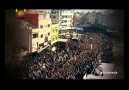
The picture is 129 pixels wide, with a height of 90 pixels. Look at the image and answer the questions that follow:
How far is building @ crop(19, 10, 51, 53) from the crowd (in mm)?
132

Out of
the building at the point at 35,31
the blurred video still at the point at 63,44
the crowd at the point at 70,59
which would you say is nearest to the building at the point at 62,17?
the blurred video still at the point at 63,44

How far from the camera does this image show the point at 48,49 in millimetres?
4520

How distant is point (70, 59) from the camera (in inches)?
179

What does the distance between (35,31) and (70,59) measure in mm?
722

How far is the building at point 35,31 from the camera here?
177 inches

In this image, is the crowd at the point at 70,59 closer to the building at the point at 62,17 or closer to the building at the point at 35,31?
the building at the point at 35,31

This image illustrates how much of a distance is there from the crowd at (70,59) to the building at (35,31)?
132mm

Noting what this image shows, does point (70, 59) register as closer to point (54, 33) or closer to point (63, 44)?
point (63, 44)

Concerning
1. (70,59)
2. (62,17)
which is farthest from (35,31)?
(70,59)

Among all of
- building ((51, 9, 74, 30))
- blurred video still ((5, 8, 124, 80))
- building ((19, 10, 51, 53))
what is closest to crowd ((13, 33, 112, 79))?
blurred video still ((5, 8, 124, 80))

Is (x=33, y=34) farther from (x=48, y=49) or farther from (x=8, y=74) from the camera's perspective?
(x=8, y=74)

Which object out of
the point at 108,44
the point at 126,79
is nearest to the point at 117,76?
the point at 126,79
